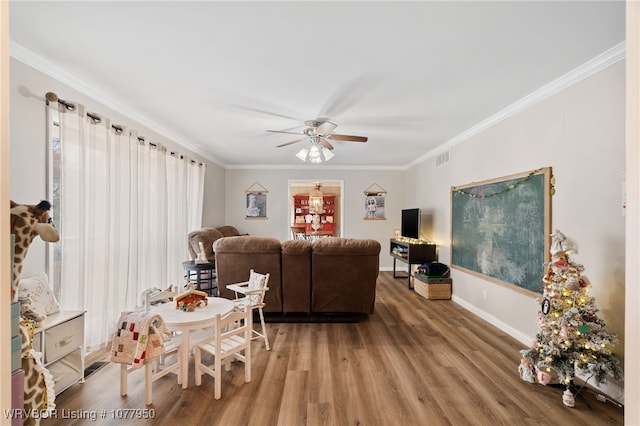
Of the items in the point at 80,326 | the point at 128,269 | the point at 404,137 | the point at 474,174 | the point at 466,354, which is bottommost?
the point at 466,354

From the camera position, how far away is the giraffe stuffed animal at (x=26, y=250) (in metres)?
1.07

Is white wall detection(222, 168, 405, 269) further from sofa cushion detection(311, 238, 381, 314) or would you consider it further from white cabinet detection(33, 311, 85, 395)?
white cabinet detection(33, 311, 85, 395)

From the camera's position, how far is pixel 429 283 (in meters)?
4.50

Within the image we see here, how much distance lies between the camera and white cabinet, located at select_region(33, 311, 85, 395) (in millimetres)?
1910

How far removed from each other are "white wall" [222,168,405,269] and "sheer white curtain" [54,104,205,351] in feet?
8.87

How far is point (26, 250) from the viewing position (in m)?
1.08

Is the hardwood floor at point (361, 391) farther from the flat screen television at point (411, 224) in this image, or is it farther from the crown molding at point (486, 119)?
the crown molding at point (486, 119)

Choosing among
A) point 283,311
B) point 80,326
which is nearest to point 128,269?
point 80,326

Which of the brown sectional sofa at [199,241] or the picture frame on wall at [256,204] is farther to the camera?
the picture frame on wall at [256,204]

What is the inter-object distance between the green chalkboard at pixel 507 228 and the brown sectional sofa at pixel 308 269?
1445 mm

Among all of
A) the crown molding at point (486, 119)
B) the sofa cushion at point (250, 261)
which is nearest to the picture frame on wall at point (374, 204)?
Result: the crown molding at point (486, 119)

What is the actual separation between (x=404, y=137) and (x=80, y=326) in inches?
174

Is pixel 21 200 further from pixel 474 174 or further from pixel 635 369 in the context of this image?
pixel 474 174

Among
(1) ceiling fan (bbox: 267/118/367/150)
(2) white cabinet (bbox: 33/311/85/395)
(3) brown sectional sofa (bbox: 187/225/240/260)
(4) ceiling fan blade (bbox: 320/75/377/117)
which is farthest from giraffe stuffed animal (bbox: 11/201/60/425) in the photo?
(3) brown sectional sofa (bbox: 187/225/240/260)
